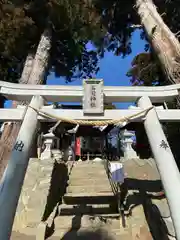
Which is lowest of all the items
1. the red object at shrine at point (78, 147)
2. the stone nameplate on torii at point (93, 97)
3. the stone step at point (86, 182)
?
the stone step at point (86, 182)

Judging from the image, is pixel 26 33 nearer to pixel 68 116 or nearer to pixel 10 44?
pixel 10 44

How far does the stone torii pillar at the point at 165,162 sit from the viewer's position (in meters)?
→ 3.35

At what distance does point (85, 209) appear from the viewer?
20.4ft

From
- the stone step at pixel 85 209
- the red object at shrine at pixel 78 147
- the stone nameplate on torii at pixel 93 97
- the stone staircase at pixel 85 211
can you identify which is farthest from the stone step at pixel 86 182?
the red object at shrine at pixel 78 147

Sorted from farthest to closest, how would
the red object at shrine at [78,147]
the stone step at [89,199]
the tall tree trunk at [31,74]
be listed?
the red object at shrine at [78,147], the stone step at [89,199], the tall tree trunk at [31,74]

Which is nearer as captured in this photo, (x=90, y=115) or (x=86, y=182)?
(x=90, y=115)

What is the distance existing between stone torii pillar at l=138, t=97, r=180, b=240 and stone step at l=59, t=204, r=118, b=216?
2936 millimetres

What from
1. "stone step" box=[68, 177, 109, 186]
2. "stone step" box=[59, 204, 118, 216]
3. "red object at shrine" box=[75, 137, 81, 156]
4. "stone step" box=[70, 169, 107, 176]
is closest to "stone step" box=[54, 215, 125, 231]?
"stone step" box=[59, 204, 118, 216]

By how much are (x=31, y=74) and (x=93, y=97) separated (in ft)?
13.9

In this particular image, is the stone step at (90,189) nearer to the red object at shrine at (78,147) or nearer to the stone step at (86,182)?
the stone step at (86,182)

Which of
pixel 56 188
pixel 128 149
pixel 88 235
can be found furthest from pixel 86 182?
pixel 88 235

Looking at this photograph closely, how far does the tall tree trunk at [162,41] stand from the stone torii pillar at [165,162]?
5.14 feet

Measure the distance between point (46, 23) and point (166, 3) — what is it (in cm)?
400

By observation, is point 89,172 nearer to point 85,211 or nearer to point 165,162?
point 85,211
